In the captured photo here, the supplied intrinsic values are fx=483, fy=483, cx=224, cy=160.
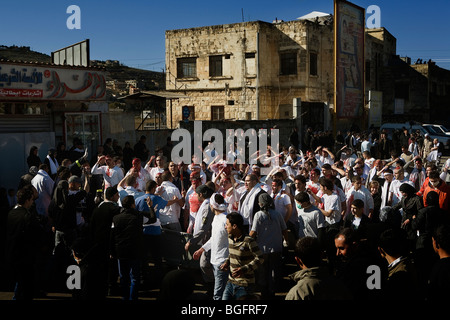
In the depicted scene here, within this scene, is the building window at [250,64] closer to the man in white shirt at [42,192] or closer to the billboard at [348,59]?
the billboard at [348,59]

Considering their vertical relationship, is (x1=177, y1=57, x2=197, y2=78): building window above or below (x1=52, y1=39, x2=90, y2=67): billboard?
above

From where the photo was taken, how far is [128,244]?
21.6 feet

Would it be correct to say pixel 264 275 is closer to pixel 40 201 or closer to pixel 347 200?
pixel 347 200

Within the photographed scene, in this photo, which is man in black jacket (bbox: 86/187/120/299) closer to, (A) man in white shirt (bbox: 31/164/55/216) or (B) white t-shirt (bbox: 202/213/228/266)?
(B) white t-shirt (bbox: 202/213/228/266)

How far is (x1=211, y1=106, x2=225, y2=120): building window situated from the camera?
3219cm

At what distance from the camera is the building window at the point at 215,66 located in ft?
104

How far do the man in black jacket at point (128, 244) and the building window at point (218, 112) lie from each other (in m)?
25.7

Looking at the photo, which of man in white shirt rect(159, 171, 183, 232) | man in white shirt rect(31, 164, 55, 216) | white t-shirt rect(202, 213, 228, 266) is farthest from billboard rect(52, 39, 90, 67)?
white t-shirt rect(202, 213, 228, 266)

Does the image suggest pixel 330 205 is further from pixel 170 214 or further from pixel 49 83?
pixel 49 83

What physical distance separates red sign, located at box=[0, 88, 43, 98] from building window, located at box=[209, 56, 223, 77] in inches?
659

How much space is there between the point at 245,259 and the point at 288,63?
2668 centimetres

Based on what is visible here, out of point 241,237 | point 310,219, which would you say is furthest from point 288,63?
point 241,237

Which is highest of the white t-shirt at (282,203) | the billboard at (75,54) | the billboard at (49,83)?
the billboard at (75,54)

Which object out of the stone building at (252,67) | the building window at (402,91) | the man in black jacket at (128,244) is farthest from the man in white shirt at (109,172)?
the building window at (402,91)
